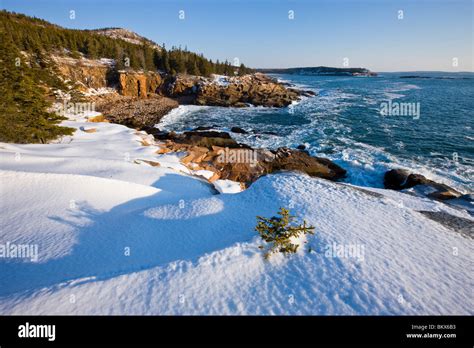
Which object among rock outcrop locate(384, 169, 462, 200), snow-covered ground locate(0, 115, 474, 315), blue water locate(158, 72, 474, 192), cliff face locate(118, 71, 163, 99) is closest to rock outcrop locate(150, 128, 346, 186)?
blue water locate(158, 72, 474, 192)

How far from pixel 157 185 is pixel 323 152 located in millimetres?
20268

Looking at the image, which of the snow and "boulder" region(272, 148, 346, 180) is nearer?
the snow

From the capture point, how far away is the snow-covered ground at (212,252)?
516 centimetres

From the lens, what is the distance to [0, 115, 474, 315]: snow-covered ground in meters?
5.16

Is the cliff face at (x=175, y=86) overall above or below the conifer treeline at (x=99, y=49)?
below

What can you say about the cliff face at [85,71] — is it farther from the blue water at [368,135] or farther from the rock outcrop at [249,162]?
the rock outcrop at [249,162]

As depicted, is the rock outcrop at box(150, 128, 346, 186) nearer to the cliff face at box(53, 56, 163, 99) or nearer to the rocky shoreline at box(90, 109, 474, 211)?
the rocky shoreline at box(90, 109, 474, 211)

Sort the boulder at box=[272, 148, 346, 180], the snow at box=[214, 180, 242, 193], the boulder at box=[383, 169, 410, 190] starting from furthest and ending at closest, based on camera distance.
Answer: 1. the boulder at box=[272, 148, 346, 180]
2. the boulder at box=[383, 169, 410, 190]
3. the snow at box=[214, 180, 242, 193]

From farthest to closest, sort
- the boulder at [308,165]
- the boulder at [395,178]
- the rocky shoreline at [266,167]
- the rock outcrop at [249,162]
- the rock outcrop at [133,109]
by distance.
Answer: the rock outcrop at [133,109] < the boulder at [308,165] < the rock outcrop at [249,162] < the boulder at [395,178] < the rocky shoreline at [266,167]

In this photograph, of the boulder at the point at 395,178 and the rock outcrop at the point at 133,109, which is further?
the rock outcrop at the point at 133,109

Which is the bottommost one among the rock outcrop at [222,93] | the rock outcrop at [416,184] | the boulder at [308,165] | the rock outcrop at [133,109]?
the rock outcrop at [416,184]

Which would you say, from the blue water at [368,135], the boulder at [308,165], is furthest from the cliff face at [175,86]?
the boulder at [308,165]
